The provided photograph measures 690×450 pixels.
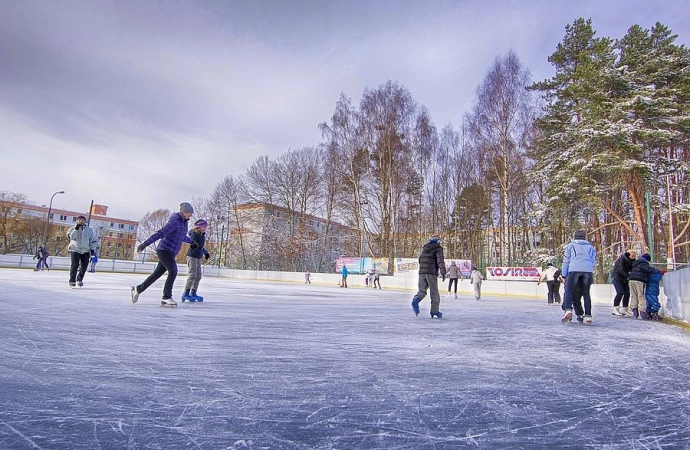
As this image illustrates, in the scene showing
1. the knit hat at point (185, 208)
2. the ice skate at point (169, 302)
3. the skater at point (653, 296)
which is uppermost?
the knit hat at point (185, 208)

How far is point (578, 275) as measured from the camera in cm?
547

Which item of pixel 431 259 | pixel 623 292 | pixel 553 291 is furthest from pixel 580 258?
pixel 553 291

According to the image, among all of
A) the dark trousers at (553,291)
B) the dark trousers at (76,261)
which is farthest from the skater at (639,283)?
the dark trousers at (76,261)

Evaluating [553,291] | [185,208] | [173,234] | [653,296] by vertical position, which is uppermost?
[185,208]

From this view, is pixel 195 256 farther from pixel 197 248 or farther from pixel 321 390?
pixel 321 390

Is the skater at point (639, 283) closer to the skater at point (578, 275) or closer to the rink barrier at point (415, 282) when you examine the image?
the rink barrier at point (415, 282)

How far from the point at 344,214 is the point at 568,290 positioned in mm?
22817

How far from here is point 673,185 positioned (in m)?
16.7

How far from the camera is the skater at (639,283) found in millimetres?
6969

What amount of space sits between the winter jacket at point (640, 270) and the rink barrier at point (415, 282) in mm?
445

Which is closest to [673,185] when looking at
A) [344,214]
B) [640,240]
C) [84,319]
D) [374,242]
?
[640,240]

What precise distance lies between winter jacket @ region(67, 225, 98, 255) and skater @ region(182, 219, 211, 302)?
9.15 ft

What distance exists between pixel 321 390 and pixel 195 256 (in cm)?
489

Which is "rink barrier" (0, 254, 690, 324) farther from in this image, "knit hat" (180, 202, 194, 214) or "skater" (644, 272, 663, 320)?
"knit hat" (180, 202, 194, 214)
